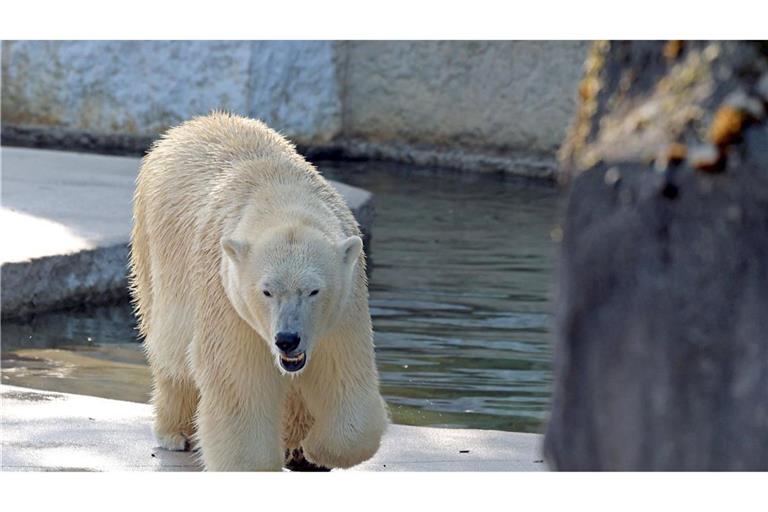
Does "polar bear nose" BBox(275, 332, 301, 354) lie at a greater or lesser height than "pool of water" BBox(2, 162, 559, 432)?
greater

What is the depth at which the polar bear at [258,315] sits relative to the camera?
3912 mm

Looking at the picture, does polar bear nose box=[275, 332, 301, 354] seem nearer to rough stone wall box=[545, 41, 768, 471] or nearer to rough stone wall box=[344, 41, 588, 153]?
rough stone wall box=[545, 41, 768, 471]

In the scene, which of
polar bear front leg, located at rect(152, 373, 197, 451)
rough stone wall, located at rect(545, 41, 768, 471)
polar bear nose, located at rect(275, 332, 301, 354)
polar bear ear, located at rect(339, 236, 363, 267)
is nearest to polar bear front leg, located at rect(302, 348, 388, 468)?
polar bear ear, located at rect(339, 236, 363, 267)

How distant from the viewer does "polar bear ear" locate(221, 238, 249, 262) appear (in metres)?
3.92

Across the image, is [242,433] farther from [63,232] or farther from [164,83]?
[164,83]

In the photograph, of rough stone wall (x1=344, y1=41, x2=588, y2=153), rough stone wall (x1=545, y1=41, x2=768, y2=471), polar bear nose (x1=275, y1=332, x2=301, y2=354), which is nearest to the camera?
rough stone wall (x1=545, y1=41, x2=768, y2=471)

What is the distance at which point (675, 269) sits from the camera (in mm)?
1671

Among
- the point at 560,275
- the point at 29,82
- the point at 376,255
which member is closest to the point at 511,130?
the point at 376,255

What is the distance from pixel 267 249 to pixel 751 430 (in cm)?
242

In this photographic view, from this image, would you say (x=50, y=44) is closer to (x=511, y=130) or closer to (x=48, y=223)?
(x=511, y=130)

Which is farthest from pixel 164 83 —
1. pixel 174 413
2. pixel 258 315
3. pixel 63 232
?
pixel 258 315

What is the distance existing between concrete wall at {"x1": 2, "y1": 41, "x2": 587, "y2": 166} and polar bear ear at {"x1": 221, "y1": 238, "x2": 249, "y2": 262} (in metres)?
9.27

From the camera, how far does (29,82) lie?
44.1ft

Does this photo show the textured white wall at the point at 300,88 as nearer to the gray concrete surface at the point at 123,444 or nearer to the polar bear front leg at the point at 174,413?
the gray concrete surface at the point at 123,444
